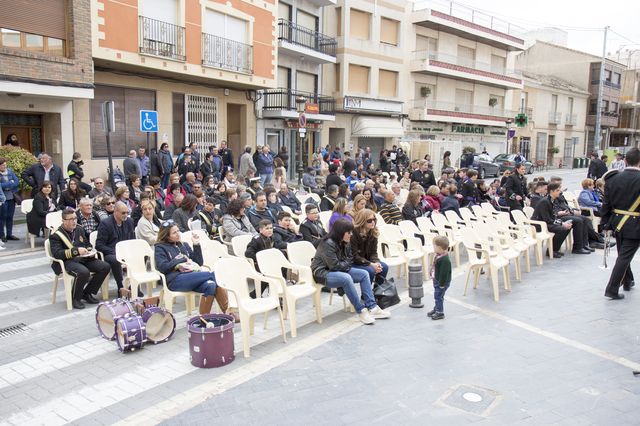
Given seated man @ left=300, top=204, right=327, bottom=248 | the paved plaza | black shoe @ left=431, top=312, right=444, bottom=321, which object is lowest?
the paved plaza

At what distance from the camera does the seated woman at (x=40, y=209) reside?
10.0 m

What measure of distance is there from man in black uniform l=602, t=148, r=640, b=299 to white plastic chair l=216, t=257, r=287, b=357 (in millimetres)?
4668

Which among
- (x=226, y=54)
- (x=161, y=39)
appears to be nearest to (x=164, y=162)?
(x=161, y=39)

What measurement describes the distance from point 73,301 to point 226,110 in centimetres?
1477

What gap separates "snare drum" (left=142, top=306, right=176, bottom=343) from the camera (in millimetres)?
6047

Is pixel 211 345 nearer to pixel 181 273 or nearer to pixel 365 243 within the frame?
pixel 181 273

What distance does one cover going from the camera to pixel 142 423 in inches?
174

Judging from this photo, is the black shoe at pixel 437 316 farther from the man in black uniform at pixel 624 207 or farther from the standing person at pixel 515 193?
the standing person at pixel 515 193

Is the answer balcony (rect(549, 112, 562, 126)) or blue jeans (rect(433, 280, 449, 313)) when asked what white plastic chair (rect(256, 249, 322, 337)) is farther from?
balcony (rect(549, 112, 562, 126))

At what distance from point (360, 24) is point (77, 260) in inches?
1006

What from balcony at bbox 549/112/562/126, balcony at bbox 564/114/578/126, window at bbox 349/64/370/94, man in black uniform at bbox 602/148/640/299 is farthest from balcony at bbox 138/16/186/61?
balcony at bbox 564/114/578/126

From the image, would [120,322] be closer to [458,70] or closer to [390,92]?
[390,92]

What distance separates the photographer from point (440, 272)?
22.8 ft

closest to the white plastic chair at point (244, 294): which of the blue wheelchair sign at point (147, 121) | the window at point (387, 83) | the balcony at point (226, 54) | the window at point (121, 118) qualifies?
the blue wheelchair sign at point (147, 121)
